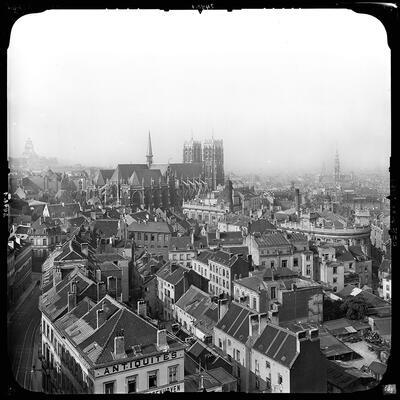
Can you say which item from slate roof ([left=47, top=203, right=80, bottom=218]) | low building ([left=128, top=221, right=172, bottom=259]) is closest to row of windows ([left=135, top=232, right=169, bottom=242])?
low building ([left=128, top=221, right=172, bottom=259])

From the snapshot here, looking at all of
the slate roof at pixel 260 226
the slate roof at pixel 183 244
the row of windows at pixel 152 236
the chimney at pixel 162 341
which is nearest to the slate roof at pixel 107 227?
the row of windows at pixel 152 236

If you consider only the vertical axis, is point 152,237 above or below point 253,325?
above

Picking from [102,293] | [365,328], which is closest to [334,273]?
[365,328]

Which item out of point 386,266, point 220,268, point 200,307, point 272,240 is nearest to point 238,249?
point 272,240

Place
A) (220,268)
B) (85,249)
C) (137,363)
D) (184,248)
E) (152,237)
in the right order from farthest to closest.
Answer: (152,237) → (184,248) → (85,249) → (220,268) → (137,363)

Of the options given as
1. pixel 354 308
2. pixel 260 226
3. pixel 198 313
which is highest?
pixel 260 226

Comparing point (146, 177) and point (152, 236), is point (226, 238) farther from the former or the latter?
point (146, 177)
